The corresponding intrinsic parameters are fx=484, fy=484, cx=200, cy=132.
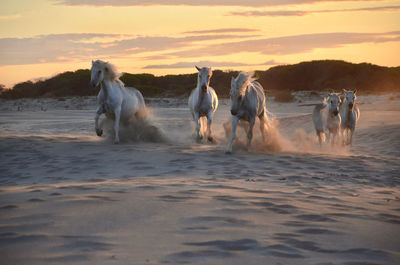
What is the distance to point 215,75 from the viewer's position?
2440 inches

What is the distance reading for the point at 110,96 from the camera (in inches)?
484

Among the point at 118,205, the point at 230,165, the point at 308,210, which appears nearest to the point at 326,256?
the point at 308,210

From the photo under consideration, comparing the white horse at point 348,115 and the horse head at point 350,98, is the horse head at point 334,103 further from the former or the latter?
the white horse at point 348,115

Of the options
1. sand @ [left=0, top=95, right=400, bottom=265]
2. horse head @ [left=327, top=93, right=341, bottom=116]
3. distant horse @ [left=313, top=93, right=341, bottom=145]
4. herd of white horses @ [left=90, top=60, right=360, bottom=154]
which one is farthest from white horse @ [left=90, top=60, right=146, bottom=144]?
horse head @ [left=327, top=93, right=341, bottom=116]

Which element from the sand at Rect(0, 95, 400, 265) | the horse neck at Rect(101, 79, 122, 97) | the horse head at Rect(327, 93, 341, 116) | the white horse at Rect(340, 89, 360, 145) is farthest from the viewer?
the white horse at Rect(340, 89, 360, 145)

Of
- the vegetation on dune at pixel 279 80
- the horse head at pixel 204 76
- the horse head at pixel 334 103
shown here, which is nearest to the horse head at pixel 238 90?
the horse head at pixel 204 76

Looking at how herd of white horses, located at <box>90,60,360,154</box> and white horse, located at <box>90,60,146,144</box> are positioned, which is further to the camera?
white horse, located at <box>90,60,146,144</box>

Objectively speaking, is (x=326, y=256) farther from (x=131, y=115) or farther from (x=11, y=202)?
(x=131, y=115)

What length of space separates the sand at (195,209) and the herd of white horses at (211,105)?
1481 mm

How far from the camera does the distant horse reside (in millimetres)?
13430

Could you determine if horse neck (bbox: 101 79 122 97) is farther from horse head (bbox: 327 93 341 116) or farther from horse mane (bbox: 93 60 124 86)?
horse head (bbox: 327 93 341 116)

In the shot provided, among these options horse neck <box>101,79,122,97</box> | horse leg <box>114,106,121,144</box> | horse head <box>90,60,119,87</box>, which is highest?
horse head <box>90,60,119,87</box>

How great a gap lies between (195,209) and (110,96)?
8.07 meters

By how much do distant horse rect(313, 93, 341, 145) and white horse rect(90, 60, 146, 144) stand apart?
543cm
